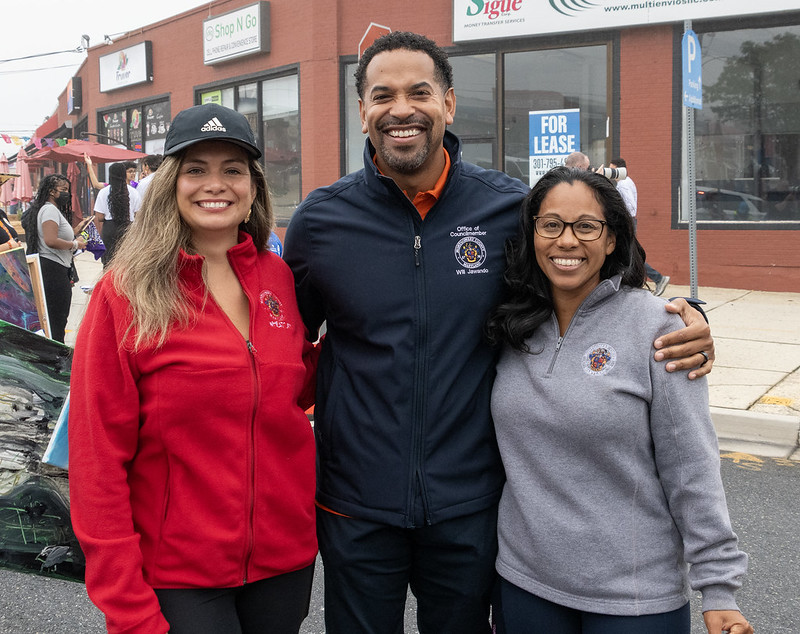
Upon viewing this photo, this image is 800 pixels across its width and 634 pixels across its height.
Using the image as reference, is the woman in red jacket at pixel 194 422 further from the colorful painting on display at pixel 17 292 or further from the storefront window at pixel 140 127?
the storefront window at pixel 140 127

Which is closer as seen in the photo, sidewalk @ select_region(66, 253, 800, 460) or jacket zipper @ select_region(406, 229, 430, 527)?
jacket zipper @ select_region(406, 229, 430, 527)

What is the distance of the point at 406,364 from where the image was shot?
7.75 ft

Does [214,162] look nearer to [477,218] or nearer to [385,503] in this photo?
[477,218]

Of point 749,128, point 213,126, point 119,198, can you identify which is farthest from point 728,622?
point 749,128

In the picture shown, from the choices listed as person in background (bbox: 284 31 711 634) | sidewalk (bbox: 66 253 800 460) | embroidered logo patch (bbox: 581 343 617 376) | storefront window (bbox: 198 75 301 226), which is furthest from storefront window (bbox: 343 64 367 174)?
embroidered logo patch (bbox: 581 343 617 376)

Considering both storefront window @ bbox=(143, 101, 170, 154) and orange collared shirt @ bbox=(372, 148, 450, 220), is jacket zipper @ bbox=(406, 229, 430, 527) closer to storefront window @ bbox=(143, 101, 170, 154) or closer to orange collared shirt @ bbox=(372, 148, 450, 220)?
orange collared shirt @ bbox=(372, 148, 450, 220)

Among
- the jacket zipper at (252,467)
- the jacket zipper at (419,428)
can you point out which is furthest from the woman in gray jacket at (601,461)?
the jacket zipper at (252,467)

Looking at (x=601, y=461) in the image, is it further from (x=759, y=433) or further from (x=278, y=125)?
(x=278, y=125)

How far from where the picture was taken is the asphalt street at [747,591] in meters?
3.66

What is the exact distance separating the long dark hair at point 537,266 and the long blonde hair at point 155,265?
0.89 meters

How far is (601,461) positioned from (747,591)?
7.38 feet

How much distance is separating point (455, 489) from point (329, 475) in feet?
1.33

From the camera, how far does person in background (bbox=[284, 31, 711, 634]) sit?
7.76 feet

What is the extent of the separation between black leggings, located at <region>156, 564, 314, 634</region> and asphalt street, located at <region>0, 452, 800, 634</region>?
57.8 inches
